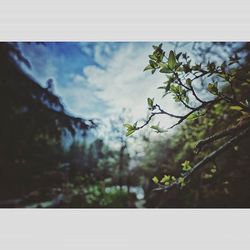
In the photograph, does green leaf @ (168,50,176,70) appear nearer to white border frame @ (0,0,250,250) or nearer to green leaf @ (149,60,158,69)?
green leaf @ (149,60,158,69)

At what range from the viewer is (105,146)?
231cm

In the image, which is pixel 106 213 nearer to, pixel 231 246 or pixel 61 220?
pixel 61 220

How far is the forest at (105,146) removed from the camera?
219 centimetres

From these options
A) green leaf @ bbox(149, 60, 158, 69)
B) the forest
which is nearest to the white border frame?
the forest

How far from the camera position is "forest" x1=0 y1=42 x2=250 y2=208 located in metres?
2.19

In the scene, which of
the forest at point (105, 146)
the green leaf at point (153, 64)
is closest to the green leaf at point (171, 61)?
the green leaf at point (153, 64)
